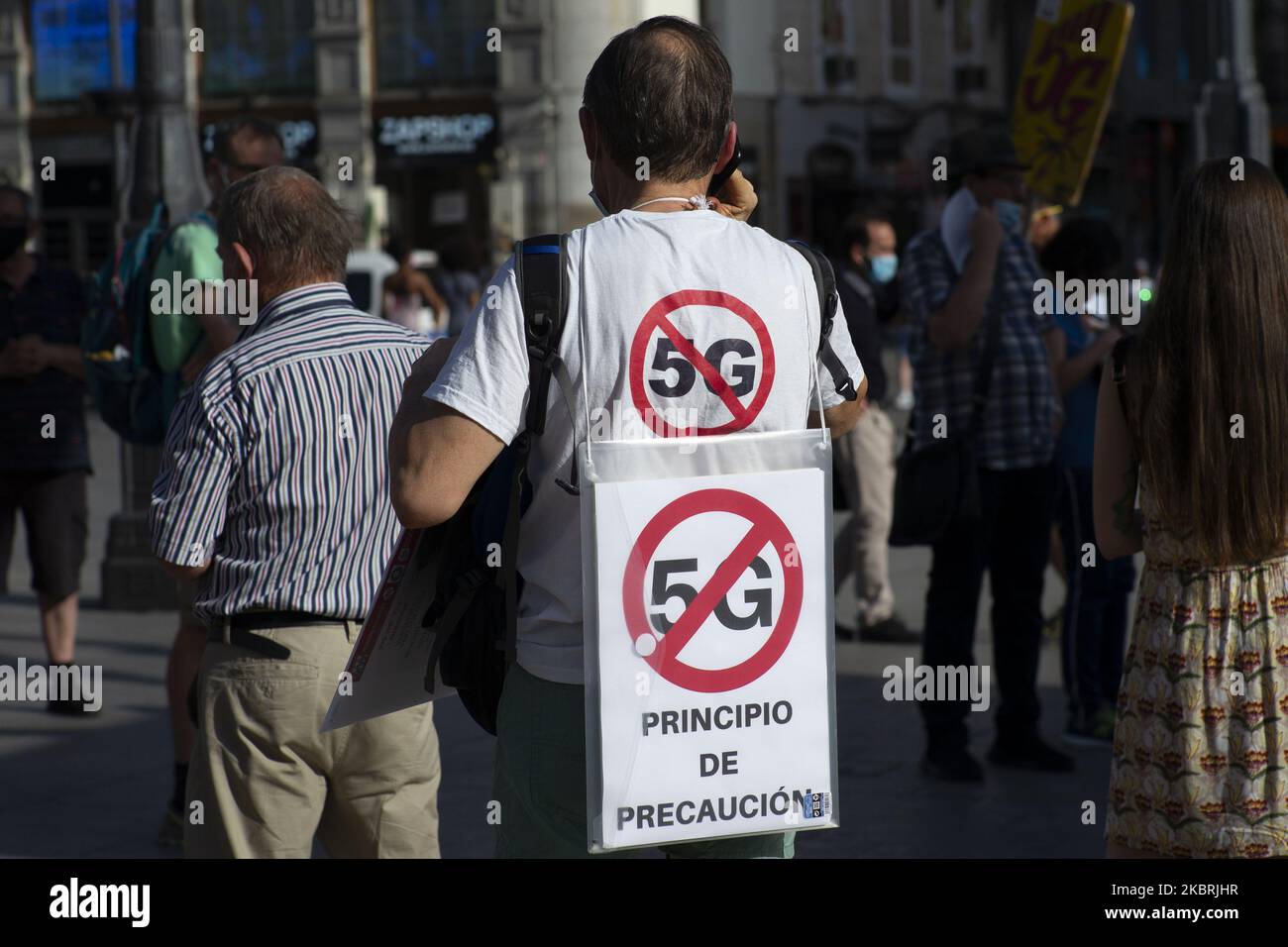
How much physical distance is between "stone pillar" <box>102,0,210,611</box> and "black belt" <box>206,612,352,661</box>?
227 inches

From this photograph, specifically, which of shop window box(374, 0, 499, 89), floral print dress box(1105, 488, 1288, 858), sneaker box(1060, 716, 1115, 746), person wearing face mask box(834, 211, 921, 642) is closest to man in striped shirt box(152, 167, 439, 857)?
→ floral print dress box(1105, 488, 1288, 858)

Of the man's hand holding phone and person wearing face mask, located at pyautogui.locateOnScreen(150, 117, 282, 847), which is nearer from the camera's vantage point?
the man's hand holding phone

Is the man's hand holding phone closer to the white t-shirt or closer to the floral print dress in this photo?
the white t-shirt

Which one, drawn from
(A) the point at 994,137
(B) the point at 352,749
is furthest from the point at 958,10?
(B) the point at 352,749

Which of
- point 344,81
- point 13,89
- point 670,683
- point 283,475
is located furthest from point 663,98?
point 13,89

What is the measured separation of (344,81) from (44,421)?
29.7 metres

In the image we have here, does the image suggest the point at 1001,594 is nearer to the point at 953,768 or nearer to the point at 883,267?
the point at 953,768

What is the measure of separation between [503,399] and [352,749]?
4.33 ft

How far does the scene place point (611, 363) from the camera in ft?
8.27

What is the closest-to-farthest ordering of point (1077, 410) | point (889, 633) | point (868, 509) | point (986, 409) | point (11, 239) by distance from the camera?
point (986, 409)
point (1077, 410)
point (11, 239)
point (889, 633)
point (868, 509)

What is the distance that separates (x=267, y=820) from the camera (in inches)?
139

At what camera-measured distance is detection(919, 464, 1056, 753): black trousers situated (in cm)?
600

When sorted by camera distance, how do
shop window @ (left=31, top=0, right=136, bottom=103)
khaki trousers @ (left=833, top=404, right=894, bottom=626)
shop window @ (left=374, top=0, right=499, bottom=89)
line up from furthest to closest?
shop window @ (left=31, top=0, right=136, bottom=103) → shop window @ (left=374, top=0, right=499, bottom=89) → khaki trousers @ (left=833, top=404, right=894, bottom=626)
